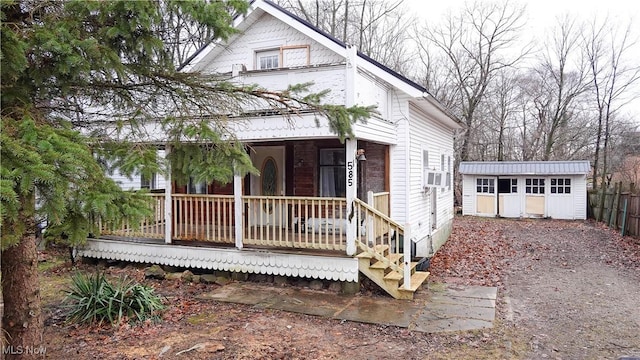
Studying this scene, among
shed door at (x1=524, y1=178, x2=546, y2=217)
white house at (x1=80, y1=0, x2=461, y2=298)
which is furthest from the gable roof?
shed door at (x1=524, y1=178, x2=546, y2=217)

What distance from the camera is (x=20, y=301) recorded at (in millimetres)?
4793

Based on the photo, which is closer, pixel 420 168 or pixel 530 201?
pixel 420 168

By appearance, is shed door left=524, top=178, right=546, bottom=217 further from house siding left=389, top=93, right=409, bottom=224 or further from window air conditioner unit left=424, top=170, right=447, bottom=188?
house siding left=389, top=93, right=409, bottom=224

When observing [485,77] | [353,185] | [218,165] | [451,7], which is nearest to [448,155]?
[353,185]

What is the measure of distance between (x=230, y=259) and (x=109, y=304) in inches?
110

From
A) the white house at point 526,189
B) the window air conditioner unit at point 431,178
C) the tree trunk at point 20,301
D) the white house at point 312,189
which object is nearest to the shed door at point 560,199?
the white house at point 526,189

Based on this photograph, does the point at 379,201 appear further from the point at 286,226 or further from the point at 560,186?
the point at 560,186

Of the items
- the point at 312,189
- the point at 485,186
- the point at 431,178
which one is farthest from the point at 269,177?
the point at 485,186

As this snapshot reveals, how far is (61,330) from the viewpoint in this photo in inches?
252

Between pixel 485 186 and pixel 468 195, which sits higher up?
pixel 485 186

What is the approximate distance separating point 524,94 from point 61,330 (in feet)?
116

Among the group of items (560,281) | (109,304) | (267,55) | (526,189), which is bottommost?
(560,281)

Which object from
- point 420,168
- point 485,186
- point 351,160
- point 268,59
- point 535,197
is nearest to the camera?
point 351,160

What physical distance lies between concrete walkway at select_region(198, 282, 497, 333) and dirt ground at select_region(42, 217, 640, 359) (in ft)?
0.75
